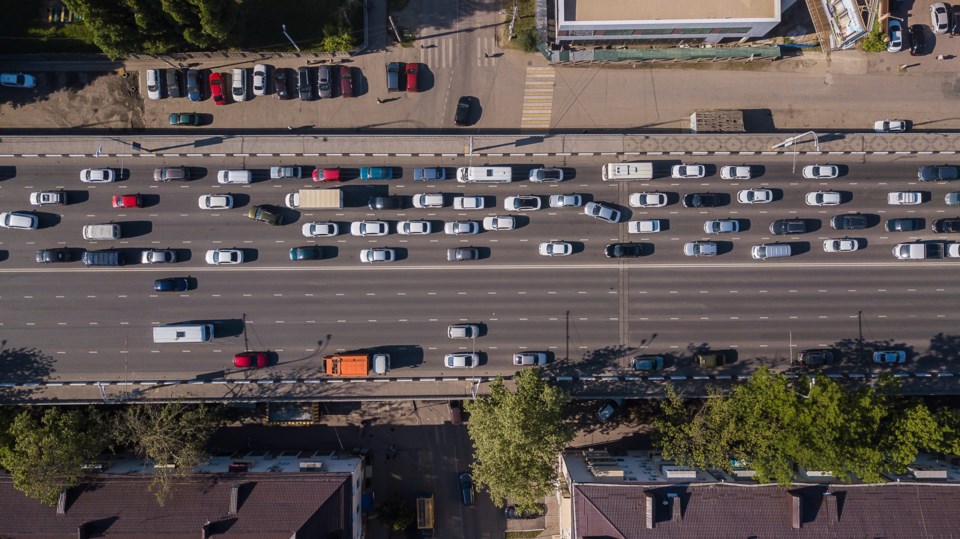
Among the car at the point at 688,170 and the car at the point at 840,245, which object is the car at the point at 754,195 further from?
the car at the point at 840,245

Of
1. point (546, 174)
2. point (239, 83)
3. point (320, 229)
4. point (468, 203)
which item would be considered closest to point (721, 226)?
point (546, 174)

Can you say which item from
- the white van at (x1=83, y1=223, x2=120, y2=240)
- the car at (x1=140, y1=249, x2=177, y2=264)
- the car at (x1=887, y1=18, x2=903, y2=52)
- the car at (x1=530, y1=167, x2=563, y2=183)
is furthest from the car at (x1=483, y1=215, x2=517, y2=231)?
the car at (x1=887, y1=18, x2=903, y2=52)

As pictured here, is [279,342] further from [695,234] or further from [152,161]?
[695,234]

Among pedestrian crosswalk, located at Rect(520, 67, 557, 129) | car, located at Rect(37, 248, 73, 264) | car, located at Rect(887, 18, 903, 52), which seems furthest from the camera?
pedestrian crosswalk, located at Rect(520, 67, 557, 129)

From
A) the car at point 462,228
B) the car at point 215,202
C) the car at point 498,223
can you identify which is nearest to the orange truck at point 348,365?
the car at point 462,228

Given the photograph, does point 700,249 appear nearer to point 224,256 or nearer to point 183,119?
point 224,256

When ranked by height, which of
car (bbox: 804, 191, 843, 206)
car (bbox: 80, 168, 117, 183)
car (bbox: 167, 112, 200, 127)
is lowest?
car (bbox: 804, 191, 843, 206)

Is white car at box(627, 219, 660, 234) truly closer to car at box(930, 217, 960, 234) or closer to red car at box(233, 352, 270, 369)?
car at box(930, 217, 960, 234)
